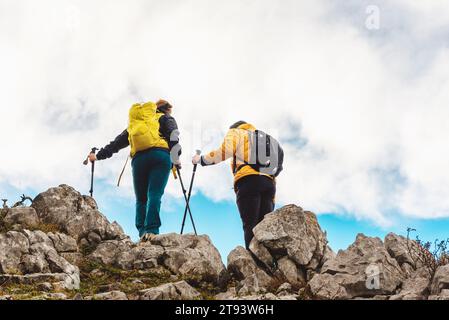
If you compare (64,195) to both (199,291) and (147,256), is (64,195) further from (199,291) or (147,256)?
(199,291)

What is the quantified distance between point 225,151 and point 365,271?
5.73 m

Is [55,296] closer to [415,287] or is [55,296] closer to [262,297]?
[262,297]

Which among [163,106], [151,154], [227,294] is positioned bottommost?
[227,294]

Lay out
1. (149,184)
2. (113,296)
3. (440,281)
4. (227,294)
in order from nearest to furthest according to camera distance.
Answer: (440,281) → (113,296) → (227,294) → (149,184)

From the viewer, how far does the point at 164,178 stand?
1950 cm

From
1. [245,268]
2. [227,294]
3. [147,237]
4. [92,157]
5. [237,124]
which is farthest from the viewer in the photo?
[92,157]

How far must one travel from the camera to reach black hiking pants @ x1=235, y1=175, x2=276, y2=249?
17375 mm

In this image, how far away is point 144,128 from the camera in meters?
19.7

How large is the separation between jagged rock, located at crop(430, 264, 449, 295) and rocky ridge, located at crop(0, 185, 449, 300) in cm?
3

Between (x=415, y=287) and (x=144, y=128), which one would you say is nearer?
(x=415, y=287)

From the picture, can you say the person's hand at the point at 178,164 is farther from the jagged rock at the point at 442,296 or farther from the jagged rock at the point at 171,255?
the jagged rock at the point at 442,296

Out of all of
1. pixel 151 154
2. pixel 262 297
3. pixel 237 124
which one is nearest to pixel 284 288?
pixel 262 297
